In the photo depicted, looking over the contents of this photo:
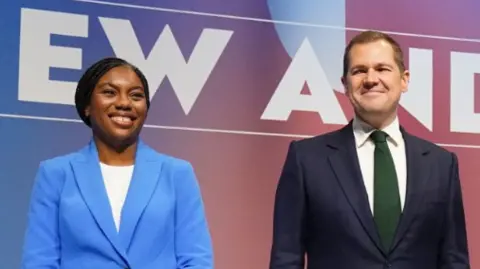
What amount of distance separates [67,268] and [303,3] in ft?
6.10

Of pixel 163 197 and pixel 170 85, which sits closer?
pixel 163 197

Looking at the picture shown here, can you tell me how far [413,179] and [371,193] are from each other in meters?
0.13

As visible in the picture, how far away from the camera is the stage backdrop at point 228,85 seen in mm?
3424

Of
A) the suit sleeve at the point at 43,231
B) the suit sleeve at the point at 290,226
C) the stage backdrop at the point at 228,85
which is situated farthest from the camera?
the stage backdrop at the point at 228,85

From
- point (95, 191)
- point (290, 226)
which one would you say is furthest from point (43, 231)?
point (290, 226)

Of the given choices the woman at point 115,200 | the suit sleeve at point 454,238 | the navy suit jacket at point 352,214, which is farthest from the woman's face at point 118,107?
the suit sleeve at point 454,238

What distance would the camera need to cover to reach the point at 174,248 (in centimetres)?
254

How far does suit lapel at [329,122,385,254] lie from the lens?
249cm

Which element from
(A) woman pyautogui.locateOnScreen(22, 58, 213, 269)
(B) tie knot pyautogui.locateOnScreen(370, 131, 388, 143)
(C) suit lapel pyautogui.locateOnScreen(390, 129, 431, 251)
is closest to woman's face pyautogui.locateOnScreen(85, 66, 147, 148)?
(A) woman pyautogui.locateOnScreen(22, 58, 213, 269)

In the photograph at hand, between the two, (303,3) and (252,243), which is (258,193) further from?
(303,3)

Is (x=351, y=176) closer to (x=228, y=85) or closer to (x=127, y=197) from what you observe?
(x=127, y=197)

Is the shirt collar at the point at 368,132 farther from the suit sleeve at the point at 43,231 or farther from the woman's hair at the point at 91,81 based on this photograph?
the suit sleeve at the point at 43,231

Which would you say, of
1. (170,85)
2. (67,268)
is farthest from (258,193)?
(67,268)

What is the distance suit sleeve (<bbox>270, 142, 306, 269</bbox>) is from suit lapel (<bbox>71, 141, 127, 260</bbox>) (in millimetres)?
464
